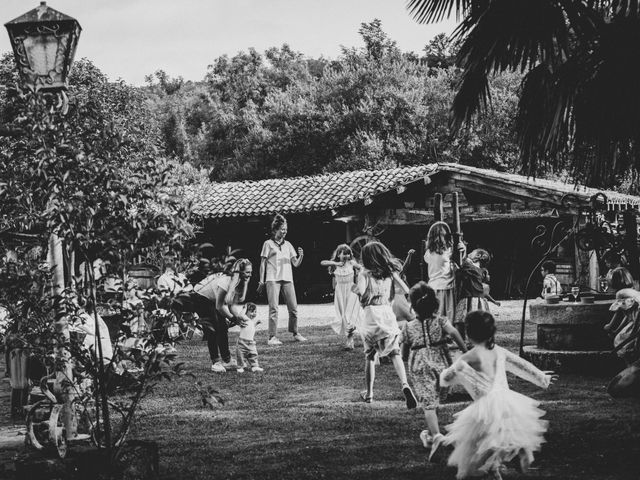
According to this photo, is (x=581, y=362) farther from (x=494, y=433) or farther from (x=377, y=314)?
(x=494, y=433)

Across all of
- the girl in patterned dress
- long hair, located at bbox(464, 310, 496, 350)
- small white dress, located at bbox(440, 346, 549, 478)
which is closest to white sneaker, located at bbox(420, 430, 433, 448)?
the girl in patterned dress

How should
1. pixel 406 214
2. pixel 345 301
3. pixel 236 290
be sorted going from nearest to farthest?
pixel 236 290 → pixel 345 301 → pixel 406 214

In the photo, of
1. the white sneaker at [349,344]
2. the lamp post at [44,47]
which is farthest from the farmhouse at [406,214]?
the lamp post at [44,47]

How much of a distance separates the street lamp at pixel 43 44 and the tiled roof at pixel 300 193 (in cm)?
1698

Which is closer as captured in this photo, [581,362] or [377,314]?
[377,314]

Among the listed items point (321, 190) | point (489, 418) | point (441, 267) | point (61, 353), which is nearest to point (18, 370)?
point (61, 353)

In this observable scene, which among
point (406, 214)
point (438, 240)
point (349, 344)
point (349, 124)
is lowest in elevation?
point (349, 344)

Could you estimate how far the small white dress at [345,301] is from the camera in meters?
11.5

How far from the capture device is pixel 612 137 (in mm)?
6832

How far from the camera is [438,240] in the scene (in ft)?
34.0

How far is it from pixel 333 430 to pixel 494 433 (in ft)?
6.89

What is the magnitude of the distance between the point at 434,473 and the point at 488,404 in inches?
28.1

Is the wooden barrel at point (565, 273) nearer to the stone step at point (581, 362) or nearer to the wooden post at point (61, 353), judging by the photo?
the stone step at point (581, 362)

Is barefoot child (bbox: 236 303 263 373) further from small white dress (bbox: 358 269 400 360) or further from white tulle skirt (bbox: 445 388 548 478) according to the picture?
white tulle skirt (bbox: 445 388 548 478)
